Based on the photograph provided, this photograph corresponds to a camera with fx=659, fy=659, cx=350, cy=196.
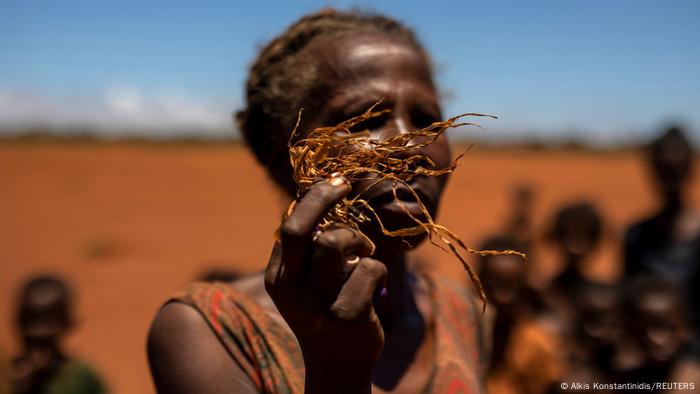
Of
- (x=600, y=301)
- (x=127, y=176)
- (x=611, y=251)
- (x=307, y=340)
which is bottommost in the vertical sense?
(x=611, y=251)

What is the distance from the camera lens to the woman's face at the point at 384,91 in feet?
5.16

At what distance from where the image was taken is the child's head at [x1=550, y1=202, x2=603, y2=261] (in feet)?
16.4

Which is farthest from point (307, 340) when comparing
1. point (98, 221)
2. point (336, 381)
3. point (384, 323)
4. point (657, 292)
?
point (98, 221)

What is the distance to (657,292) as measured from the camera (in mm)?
3922

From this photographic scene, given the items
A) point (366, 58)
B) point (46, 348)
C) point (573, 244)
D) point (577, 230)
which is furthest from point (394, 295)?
point (577, 230)

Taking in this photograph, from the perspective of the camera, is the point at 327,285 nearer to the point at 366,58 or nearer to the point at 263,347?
the point at 263,347

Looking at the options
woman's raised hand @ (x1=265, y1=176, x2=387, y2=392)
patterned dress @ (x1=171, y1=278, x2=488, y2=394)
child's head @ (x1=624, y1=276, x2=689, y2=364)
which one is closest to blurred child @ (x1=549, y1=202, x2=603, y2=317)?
child's head @ (x1=624, y1=276, x2=689, y2=364)

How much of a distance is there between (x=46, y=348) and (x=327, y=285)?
3086 millimetres

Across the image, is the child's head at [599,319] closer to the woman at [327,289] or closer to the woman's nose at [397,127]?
the woman at [327,289]

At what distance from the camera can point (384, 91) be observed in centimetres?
161

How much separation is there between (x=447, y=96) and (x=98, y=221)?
17.5 metres

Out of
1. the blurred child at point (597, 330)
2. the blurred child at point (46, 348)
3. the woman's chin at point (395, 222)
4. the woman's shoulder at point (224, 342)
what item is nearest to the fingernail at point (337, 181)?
the woman's chin at point (395, 222)

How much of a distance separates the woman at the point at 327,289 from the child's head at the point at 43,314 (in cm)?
234

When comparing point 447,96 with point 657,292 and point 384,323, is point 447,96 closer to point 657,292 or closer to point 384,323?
point 384,323
